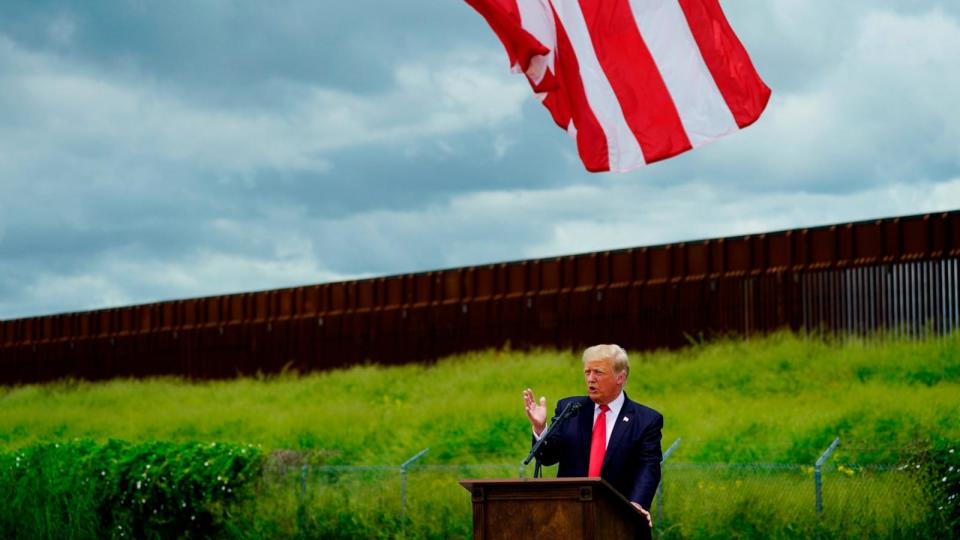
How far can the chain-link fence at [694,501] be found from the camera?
12602 millimetres

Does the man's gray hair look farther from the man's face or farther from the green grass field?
the green grass field

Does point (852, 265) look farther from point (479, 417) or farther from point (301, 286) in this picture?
point (301, 286)

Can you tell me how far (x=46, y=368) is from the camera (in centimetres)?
3959

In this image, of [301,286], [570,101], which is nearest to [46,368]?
[301,286]

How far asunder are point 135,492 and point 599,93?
9881 millimetres

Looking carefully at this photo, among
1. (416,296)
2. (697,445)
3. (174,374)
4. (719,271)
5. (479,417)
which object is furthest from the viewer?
(174,374)

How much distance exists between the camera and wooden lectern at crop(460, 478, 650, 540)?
526 centimetres

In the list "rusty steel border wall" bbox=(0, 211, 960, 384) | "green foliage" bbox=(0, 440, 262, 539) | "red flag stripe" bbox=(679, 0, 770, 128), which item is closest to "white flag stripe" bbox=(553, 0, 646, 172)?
"red flag stripe" bbox=(679, 0, 770, 128)

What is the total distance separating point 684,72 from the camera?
7438 millimetres

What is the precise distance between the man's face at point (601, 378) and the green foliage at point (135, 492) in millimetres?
9962

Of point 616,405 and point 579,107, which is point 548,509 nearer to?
point 616,405

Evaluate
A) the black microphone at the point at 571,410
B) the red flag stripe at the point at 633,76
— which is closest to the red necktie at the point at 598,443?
the black microphone at the point at 571,410

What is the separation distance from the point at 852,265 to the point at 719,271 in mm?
2658

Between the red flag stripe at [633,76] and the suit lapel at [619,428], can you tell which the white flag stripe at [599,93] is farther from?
the suit lapel at [619,428]
